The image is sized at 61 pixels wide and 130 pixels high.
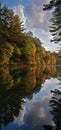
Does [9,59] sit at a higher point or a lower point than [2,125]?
higher

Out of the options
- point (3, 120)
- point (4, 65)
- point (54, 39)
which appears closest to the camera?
point (3, 120)

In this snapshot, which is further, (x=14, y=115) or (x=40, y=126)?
(x=14, y=115)

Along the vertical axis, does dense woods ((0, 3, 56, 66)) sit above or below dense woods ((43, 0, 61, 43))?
above

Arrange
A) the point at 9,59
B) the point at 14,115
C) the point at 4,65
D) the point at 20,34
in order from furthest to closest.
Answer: the point at 20,34 < the point at 9,59 < the point at 4,65 < the point at 14,115

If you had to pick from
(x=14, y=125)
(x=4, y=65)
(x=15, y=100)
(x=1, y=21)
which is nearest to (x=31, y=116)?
(x=14, y=125)

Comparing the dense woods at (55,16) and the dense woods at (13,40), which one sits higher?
the dense woods at (13,40)

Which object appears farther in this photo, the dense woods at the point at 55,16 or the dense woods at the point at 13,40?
the dense woods at the point at 13,40

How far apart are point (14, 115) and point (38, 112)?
188cm

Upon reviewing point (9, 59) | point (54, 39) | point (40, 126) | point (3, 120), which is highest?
point (9, 59)

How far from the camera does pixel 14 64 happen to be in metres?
79.0

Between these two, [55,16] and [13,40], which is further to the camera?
→ [13,40]

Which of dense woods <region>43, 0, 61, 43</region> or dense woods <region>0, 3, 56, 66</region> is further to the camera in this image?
dense woods <region>0, 3, 56, 66</region>

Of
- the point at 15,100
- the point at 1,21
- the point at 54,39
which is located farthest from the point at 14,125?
the point at 1,21

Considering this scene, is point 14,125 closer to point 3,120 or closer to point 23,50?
point 3,120
